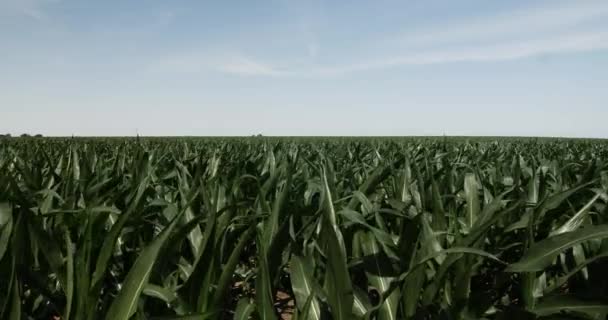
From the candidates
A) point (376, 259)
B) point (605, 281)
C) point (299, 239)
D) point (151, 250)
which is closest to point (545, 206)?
point (605, 281)

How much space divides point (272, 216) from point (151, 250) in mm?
743

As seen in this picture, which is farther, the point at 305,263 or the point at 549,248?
the point at 305,263

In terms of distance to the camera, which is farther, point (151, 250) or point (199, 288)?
point (199, 288)

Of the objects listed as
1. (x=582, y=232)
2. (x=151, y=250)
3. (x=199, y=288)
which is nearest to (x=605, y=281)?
(x=582, y=232)

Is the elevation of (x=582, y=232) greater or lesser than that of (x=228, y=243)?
greater

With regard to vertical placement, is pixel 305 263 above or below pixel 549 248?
below

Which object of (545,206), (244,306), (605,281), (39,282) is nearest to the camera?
(244,306)

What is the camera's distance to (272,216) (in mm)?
→ 2076

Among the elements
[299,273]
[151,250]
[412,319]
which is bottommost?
[412,319]

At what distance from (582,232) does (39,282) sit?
174 centimetres

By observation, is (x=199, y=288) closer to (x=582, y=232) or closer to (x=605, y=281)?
(x=582, y=232)

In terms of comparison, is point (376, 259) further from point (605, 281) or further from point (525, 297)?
point (605, 281)

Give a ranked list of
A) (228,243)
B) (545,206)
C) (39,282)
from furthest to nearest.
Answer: (228,243), (545,206), (39,282)

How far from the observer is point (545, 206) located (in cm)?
213
